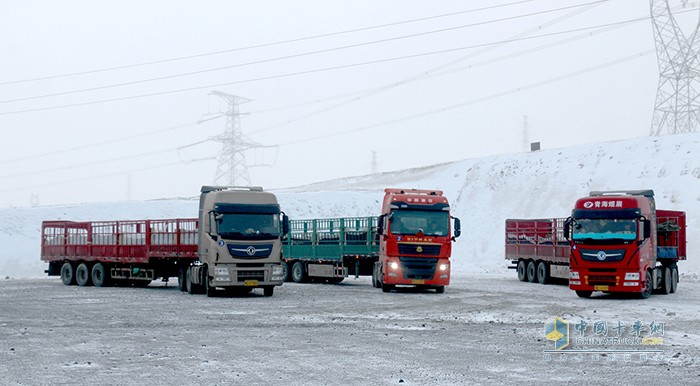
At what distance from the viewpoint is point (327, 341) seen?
15.3 m

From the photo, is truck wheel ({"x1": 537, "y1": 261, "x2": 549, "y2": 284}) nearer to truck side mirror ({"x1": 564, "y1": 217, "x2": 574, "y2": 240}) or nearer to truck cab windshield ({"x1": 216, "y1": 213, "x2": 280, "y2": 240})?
truck side mirror ({"x1": 564, "y1": 217, "x2": 574, "y2": 240})

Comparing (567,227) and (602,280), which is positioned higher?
(567,227)

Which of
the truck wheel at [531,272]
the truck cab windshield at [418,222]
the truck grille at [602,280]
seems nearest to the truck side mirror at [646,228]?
the truck grille at [602,280]

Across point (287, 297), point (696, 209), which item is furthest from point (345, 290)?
point (696, 209)

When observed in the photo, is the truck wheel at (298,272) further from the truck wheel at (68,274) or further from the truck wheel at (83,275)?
the truck wheel at (68,274)

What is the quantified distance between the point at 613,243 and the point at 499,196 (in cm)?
4081

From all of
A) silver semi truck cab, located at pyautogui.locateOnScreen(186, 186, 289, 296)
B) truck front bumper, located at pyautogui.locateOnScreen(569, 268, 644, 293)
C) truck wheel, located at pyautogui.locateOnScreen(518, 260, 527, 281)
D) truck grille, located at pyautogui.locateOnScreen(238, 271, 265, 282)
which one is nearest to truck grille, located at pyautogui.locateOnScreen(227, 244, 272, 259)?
silver semi truck cab, located at pyautogui.locateOnScreen(186, 186, 289, 296)

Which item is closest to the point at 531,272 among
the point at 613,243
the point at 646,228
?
the point at 613,243

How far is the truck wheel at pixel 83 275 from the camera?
3534 cm

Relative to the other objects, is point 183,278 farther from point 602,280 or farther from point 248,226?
point 602,280

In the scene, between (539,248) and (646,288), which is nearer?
(646,288)

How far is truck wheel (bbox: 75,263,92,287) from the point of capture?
35344 mm

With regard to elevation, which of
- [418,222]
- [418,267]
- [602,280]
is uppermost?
[418,222]

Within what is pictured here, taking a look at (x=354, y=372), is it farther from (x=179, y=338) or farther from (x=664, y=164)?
(x=664, y=164)
